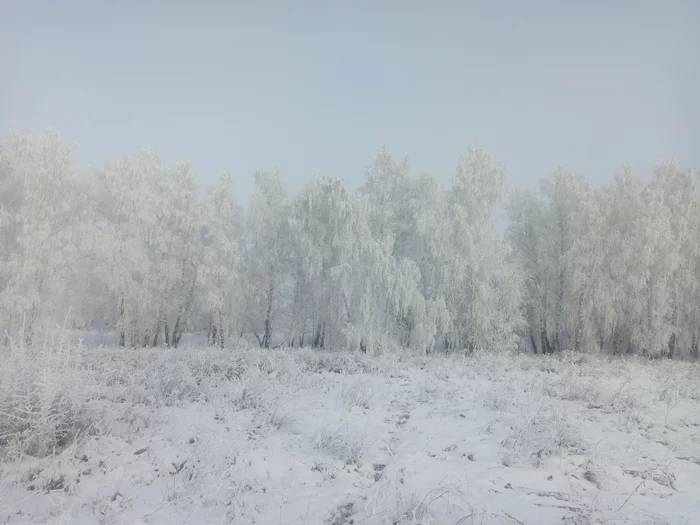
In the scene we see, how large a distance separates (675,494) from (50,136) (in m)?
22.8

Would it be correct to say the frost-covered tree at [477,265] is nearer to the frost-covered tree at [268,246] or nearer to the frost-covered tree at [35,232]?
the frost-covered tree at [268,246]

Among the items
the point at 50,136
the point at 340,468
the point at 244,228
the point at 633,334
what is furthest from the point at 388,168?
the point at 340,468

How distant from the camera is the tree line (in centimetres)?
1775

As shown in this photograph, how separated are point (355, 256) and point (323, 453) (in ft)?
47.0

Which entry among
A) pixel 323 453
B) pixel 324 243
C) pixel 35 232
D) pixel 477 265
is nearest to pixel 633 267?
pixel 477 265

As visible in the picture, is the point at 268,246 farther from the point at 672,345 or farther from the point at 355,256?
the point at 672,345

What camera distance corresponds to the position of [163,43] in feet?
46.6

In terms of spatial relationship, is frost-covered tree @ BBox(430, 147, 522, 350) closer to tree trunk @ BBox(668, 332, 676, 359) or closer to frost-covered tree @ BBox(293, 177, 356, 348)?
frost-covered tree @ BBox(293, 177, 356, 348)

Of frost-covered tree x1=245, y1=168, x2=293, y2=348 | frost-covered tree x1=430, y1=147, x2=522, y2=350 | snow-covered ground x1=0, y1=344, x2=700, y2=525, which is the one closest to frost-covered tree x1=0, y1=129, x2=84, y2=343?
frost-covered tree x1=245, y1=168, x2=293, y2=348

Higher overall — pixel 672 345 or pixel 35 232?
pixel 35 232

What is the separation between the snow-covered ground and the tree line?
437 inches

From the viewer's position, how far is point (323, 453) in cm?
552

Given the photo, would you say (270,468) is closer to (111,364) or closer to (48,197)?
(111,364)

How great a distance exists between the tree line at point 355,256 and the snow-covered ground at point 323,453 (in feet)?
36.4
